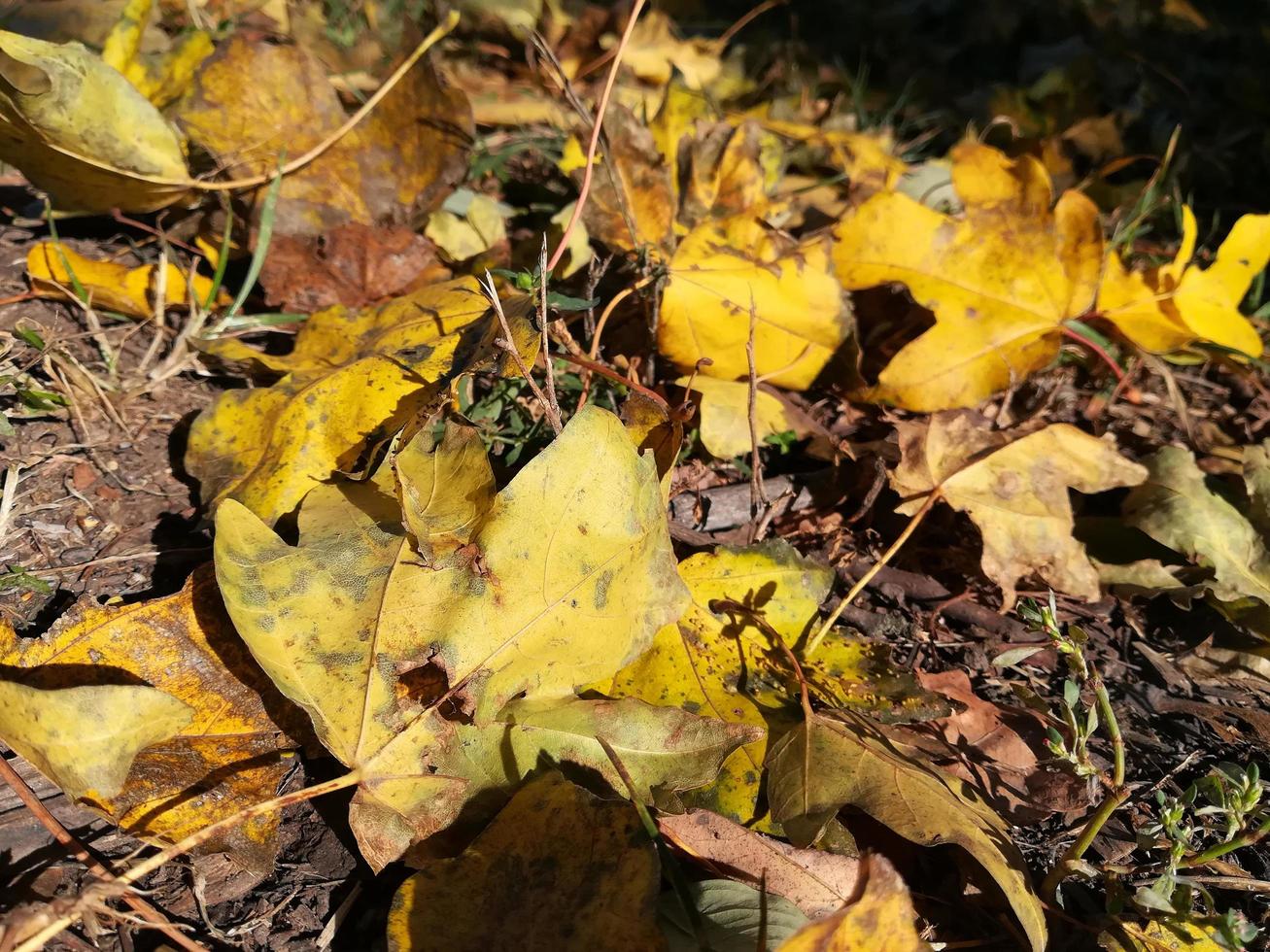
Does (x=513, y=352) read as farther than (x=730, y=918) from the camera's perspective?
Yes

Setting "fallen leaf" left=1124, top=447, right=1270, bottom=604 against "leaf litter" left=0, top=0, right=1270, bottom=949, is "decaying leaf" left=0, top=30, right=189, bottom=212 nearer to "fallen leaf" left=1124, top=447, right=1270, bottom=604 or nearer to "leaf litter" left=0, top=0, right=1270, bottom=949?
"leaf litter" left=0, top=0, right=1270, bottom=949

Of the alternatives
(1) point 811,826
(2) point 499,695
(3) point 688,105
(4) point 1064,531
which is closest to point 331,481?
(2) point 499,695

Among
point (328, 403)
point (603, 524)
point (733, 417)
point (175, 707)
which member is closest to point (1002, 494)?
point (733, 417)

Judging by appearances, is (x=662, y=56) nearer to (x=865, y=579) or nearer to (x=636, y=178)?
(x=636, y=178)

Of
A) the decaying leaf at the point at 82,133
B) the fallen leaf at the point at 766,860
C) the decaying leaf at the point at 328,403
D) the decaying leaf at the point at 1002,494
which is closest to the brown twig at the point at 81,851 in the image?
the decaying leaf at the point at 328,403

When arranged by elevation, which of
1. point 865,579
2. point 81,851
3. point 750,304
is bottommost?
point 81,851

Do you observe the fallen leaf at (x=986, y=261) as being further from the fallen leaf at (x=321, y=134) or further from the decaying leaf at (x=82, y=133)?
the decaying leaf at (x=82, y=133)

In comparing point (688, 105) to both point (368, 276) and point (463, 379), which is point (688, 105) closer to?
point (368, 276)
